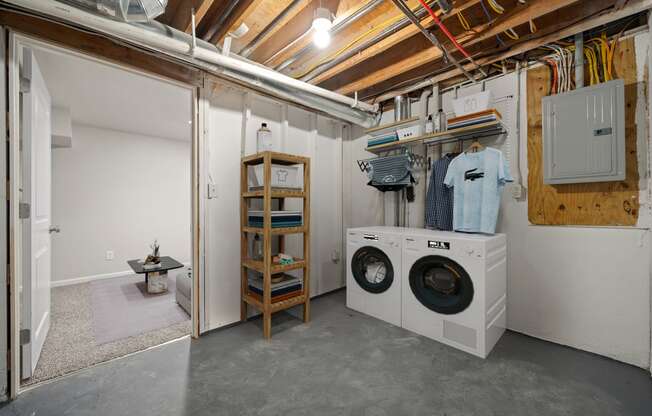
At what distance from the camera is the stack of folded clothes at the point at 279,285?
236 cm

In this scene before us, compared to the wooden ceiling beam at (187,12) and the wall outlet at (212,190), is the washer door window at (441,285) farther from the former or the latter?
the wooden ceiling beam at (187,12)

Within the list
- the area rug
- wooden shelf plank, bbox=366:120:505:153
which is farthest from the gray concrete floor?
wooden shelf plank, bbox=366:120:505:153

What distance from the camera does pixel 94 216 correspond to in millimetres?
4219

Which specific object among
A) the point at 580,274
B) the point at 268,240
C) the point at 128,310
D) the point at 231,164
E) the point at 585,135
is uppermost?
the point at 585,135

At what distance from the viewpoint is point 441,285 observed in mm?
2248

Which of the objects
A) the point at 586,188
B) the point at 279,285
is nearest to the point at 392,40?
the point at 586,188

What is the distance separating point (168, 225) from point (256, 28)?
4.18 meters

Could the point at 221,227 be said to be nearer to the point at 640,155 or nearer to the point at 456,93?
the point at 456,93

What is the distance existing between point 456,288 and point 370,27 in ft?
6.85

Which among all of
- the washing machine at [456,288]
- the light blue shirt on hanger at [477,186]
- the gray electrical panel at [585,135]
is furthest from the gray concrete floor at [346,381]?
the gray electrical panel at [585,135]

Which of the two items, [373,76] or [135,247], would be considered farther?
[135,247]

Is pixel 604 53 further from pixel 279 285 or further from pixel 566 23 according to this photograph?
pixel 279 285

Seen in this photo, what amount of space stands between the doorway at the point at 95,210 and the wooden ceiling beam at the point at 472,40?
1.70 meters

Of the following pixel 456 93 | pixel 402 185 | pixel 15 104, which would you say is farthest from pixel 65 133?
pixel 456 93
